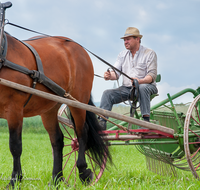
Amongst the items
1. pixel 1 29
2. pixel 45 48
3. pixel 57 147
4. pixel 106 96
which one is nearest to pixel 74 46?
pixel 45 48

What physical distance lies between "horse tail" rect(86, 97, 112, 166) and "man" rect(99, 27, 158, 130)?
0.46ft

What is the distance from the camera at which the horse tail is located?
3447 mm

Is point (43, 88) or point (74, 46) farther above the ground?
point (74, 46)

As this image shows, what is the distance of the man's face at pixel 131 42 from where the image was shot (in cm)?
384

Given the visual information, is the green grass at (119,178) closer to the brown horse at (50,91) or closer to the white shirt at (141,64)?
the brown horse at (50,91)

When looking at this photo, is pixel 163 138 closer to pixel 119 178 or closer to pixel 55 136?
pixel 119 178

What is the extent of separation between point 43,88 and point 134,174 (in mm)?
2191

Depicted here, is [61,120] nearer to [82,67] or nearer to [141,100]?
[82,67]

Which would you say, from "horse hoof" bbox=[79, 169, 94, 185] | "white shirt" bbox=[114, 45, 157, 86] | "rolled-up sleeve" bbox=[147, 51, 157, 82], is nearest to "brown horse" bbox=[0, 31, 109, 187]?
"horse hoof" bbox=[79, 169, 94, 185]

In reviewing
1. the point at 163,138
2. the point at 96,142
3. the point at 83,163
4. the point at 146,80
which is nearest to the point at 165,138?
the point at 163,138

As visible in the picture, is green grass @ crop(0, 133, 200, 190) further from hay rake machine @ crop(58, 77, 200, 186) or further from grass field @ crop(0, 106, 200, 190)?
hay rake machine @ crop(58, 77, 200, 186)

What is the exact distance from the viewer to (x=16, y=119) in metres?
2.37

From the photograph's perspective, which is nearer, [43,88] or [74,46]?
[43,88]

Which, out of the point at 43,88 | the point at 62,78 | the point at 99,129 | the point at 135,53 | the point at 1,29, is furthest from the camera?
the point at 135,53
